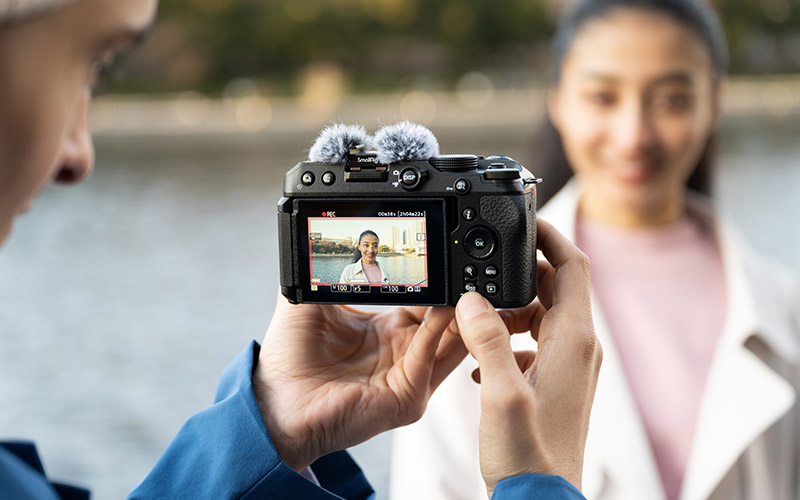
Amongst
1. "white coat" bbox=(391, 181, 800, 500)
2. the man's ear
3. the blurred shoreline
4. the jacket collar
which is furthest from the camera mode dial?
the blurred shoreline

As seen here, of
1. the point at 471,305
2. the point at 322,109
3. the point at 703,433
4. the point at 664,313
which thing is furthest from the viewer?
the point at 322,109

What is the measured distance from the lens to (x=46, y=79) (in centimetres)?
91

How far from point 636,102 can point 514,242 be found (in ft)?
4.00

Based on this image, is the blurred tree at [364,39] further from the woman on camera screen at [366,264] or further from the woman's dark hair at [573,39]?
the woman on camera screen at [366,264]

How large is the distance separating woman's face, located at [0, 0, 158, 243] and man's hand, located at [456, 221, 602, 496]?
64cm

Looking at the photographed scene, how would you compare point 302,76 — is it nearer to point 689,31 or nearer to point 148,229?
point 148,229

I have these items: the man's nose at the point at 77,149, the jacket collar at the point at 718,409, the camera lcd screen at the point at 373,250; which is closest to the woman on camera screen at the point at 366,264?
the camera lcd screen at the point at 373,250

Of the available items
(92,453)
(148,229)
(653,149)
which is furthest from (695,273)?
(148,229)

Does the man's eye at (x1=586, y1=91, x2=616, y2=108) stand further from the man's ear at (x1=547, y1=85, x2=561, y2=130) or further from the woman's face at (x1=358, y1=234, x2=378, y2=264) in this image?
the woman's face at (x1=358, y1=234, x2=378, y2=264)

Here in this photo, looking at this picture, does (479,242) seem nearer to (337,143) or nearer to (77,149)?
→ (337,143)

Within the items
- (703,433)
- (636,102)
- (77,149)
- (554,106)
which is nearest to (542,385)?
(77,149)

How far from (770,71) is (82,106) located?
42958 mm

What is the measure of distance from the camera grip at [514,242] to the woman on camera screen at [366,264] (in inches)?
7.5

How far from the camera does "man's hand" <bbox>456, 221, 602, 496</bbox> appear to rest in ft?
4.27
